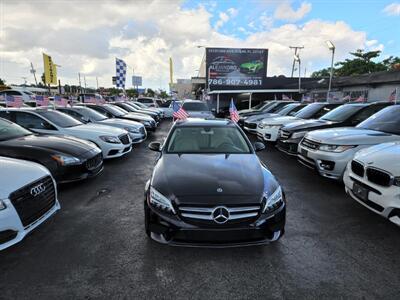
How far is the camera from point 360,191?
3.85 meters

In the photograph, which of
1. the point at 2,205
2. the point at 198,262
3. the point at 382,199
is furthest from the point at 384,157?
the point at 2,205

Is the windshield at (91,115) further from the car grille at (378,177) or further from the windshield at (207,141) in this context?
the car grille at (378,177)

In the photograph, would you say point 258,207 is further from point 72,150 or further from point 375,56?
point 375,56

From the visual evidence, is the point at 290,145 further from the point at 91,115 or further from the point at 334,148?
the point at 91,115

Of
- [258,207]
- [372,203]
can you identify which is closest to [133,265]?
[258,207]

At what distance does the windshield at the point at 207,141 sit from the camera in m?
4.29

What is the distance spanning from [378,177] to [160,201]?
2.76 meters

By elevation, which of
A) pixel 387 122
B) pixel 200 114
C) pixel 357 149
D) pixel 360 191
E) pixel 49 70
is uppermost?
pixel 49 70

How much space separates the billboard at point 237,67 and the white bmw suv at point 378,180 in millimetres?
28964

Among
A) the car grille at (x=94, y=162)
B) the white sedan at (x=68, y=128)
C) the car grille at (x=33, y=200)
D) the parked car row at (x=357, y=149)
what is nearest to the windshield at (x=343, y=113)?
the parked car row at (x=357, y=149)

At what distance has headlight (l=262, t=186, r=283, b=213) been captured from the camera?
9.70 feet

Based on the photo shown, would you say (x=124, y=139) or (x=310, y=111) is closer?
(x=124, y=139)

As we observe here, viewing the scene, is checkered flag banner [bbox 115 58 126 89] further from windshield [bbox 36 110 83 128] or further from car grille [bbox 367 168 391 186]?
car grille [bbox 367 168 391 186]

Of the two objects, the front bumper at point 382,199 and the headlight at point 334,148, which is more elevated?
the headlight at point 334,148
